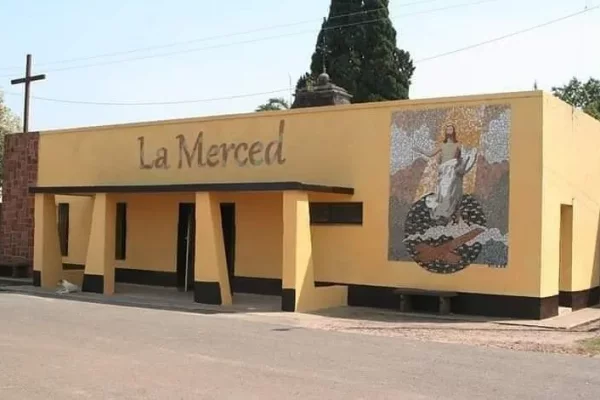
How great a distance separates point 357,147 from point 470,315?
4241 mm

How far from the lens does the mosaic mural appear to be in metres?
15.2

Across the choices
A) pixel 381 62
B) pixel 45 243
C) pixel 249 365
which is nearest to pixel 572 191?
pixel 249 365

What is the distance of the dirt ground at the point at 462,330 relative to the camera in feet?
38.8

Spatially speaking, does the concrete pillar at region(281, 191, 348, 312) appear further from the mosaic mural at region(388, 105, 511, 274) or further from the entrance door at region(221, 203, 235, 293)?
the entrance door at region(221, 203, 235, 293)

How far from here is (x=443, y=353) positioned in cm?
1070

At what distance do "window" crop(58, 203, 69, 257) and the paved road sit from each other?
30.7 feet

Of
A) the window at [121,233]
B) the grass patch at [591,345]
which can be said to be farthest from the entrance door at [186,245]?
the grass patch at [591,345]

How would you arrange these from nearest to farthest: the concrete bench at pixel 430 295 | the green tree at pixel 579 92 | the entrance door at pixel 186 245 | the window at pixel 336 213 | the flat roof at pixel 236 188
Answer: the concrete bench at pixel 430 295 → the flat roof at pixel 236 188 → the window at pixel 336 213 → the entrance door at pixel 186 245 → the green tree at pixel 579 92

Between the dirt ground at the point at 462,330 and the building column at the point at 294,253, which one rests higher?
the building column at the point at 294,253

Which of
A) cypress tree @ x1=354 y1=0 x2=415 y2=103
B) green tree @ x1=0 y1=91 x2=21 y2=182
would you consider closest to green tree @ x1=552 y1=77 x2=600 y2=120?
cypress tree @ x1=354 y1=0 x2=415 y2=103

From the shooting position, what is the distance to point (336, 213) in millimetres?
17062

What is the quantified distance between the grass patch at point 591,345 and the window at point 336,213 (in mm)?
5638

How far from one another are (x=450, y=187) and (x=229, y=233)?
6024 millimetres

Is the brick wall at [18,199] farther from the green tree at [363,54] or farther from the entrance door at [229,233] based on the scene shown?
the green tree at [363,54]
